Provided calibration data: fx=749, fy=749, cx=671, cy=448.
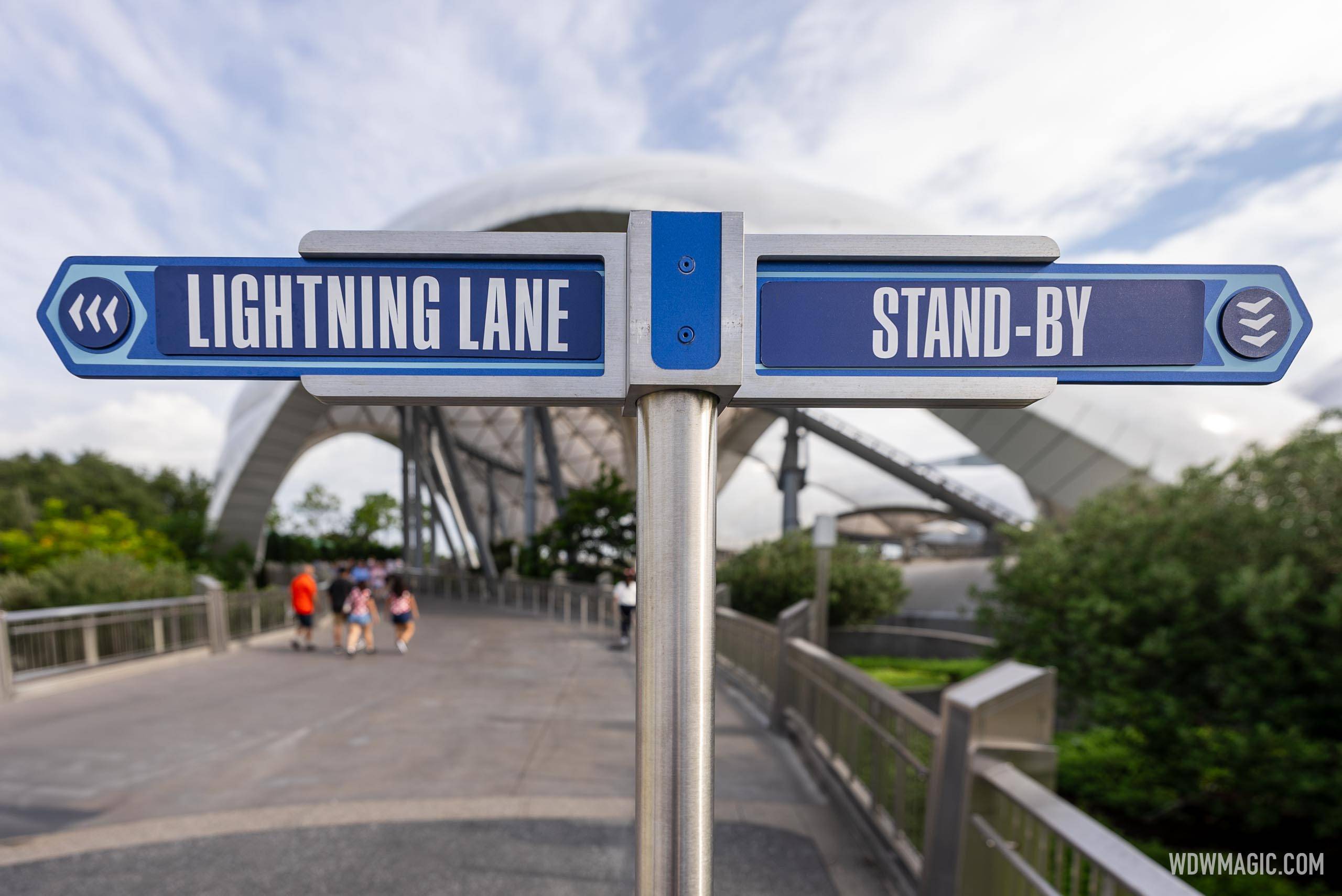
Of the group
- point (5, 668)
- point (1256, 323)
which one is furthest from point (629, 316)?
point (5, 668)

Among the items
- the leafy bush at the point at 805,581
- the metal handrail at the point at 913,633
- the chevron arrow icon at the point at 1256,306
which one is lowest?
the metal handrail at the point at 913,633

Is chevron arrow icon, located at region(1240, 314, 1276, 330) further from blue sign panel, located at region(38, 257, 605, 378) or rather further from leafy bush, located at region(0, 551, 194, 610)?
leafy bush, located at region(0, 551, 194, 610)

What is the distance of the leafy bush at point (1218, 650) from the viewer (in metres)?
6.02

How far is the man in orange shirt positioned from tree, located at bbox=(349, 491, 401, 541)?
223 feet

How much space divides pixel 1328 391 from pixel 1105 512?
58.5 m

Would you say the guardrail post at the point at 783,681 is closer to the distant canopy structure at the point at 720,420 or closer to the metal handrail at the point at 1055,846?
the distant canopy structure at the point at 720,420

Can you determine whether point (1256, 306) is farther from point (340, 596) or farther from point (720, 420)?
point (340, 596)

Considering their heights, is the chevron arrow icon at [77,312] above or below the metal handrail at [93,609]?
above

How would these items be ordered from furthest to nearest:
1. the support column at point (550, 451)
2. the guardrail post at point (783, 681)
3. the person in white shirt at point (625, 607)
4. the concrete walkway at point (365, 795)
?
the support column at point (550, 451) < the person in white shirt at point (625, 607) < the guardrail post at point (783, 681) < the concrete walkway at point (365, 795)

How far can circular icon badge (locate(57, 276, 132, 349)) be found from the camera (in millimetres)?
1466

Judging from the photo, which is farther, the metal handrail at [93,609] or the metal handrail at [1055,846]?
the metal handrail at [93,609]

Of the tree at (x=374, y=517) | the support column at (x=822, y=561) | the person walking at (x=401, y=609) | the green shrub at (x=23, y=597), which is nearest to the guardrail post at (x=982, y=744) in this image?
the support column at (x=822, y=561)

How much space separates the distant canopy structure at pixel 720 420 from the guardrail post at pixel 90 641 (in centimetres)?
671

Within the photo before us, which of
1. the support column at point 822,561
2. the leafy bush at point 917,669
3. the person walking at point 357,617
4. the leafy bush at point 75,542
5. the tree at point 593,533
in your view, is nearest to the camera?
the support column at point 822,561
